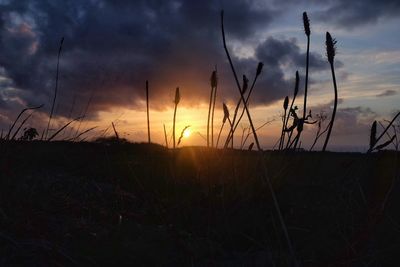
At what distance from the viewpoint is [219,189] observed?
2.93m

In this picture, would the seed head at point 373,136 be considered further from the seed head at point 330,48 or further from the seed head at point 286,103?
the seed head at point 286,103

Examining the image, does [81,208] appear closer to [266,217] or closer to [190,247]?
[190,247]

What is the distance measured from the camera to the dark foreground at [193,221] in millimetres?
1994

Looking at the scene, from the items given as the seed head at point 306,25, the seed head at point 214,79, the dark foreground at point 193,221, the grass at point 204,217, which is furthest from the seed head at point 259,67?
the dark foreground at point 193,221

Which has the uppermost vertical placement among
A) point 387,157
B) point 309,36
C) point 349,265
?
point 309,36

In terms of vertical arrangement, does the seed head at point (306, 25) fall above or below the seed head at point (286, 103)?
above

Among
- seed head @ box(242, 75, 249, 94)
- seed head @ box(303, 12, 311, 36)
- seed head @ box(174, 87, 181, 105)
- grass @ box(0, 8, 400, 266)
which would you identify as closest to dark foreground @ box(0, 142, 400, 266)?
grass @ box(0, 8, 400, 266)

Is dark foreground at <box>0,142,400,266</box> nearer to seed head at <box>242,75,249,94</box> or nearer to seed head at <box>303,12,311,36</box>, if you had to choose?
seed head at <box>242,75,249,94</box>

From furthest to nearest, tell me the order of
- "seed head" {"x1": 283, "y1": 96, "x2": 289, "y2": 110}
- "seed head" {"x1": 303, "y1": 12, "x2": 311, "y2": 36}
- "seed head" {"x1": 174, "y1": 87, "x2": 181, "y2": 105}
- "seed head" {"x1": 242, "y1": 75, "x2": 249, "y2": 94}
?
"seed head" {"x1": 283, "y1": 96, "x2": 289, "y2": 110}
"seed head" {"x1": 242, "y1": 75, "x2": 249, "y2": 94}
"seed head" {"x1": 174, "y1": 87, "x2": 181, "y2": 105}
"seed head" {"x1": 303, "y1": 12, "x2": 311, "y2": 36}

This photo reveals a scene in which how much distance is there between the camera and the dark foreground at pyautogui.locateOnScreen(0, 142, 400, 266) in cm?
199

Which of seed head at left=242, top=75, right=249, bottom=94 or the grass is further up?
seed head at left=242, top=75, right=249, bottom=94

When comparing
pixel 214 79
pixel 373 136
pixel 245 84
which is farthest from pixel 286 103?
pixel 373 136

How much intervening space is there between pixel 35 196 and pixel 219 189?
3.20 ft

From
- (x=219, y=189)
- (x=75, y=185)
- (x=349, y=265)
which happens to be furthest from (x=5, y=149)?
(x=349, y=265)
